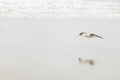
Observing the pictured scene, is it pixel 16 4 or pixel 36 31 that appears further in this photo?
pixel 16 4

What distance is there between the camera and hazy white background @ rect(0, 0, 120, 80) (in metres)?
5.59

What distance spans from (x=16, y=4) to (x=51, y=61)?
5089 millimetres

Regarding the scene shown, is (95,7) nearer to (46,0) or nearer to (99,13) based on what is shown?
(99,13)

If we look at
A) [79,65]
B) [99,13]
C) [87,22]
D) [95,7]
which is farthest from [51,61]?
[95,7]

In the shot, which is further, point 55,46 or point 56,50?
point 55,46

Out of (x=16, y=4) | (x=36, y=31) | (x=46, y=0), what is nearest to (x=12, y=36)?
(x=36, y=31)

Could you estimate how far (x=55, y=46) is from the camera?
23.0 ft

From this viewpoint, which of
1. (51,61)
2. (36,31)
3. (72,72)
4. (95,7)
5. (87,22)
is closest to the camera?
(72,72)

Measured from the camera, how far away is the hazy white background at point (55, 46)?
559 centimetres

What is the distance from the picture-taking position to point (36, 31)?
7910 millimetres

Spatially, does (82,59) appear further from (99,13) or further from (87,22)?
(99,13)

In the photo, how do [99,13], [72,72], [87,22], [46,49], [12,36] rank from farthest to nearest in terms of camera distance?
[99,13]
[87,22]
[12,36]
[46,49]
[72,72]

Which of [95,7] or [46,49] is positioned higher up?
[46,49]

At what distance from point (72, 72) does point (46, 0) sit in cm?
656
